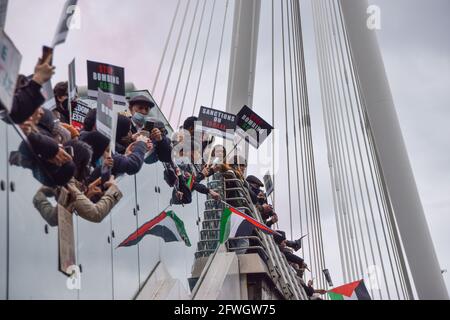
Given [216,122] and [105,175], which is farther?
[216,122]

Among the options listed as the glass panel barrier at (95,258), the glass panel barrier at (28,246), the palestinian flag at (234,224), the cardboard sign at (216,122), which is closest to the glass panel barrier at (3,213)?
the glass panel barrier at (28,246)

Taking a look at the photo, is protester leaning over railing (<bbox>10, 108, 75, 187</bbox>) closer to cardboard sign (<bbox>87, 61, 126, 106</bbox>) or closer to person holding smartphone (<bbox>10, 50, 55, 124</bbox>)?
person holding smartphone (<bbox>10, 50, 55, 124</bbox>)

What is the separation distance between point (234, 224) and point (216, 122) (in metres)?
1.90

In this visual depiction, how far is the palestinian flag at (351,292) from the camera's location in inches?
320

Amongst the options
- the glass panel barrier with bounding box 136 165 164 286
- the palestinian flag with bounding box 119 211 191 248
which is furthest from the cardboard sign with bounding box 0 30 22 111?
the glass panel barrier with bounding box 136 165 164 286

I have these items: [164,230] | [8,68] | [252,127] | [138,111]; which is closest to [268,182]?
[252,127]

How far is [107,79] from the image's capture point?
5.21 metres

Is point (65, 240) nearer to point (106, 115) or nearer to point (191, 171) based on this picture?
point (106, 115)

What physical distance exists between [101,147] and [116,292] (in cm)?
114

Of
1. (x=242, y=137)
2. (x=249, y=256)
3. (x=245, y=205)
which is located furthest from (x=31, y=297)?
(x=242, y=137)

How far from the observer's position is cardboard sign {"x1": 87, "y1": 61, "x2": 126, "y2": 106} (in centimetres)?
518

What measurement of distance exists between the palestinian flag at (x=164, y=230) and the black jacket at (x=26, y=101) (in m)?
2.05

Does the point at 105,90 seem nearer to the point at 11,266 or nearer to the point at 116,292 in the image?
the point at 116,292

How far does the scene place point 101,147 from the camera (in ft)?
15.6
